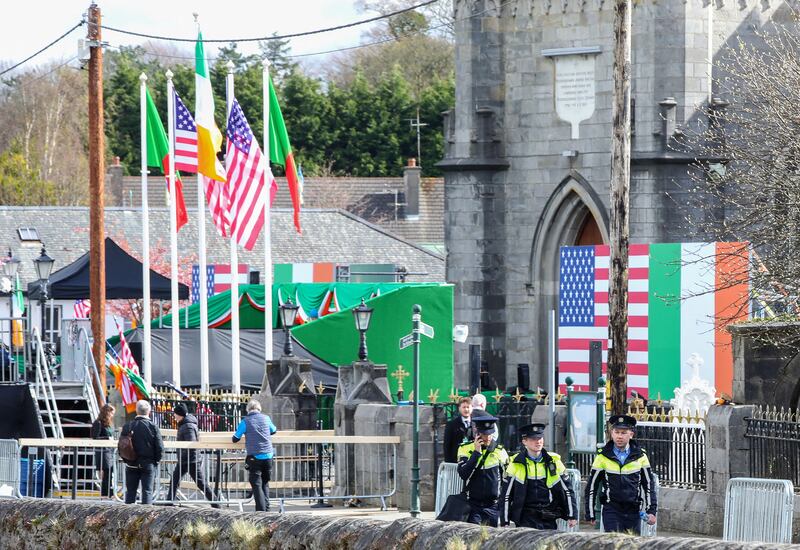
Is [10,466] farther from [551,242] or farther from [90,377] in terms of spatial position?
[551,242]

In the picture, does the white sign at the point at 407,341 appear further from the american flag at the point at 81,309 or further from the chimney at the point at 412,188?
the chimney at the point at 412,188

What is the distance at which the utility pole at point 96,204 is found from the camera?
2656cm

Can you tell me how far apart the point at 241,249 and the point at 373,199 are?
12.9m

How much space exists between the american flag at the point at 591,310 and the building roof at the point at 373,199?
3903 centimetres

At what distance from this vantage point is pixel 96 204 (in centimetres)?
2664

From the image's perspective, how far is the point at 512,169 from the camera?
32656mm

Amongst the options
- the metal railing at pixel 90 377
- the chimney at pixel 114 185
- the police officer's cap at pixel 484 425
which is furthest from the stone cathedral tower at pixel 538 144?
the chimney at pixel 114 185

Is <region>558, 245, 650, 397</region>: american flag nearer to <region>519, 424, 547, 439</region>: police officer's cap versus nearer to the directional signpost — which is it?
the directional signpost

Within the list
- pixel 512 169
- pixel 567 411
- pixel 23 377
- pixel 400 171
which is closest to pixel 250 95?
pixel 400 171

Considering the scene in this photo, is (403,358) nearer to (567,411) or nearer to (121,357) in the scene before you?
(121,357)

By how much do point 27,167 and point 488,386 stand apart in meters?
44.9

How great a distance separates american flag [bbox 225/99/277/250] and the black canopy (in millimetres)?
2837

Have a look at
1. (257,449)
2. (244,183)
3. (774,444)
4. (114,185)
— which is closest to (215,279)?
(244,183)

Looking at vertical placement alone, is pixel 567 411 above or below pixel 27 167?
below
